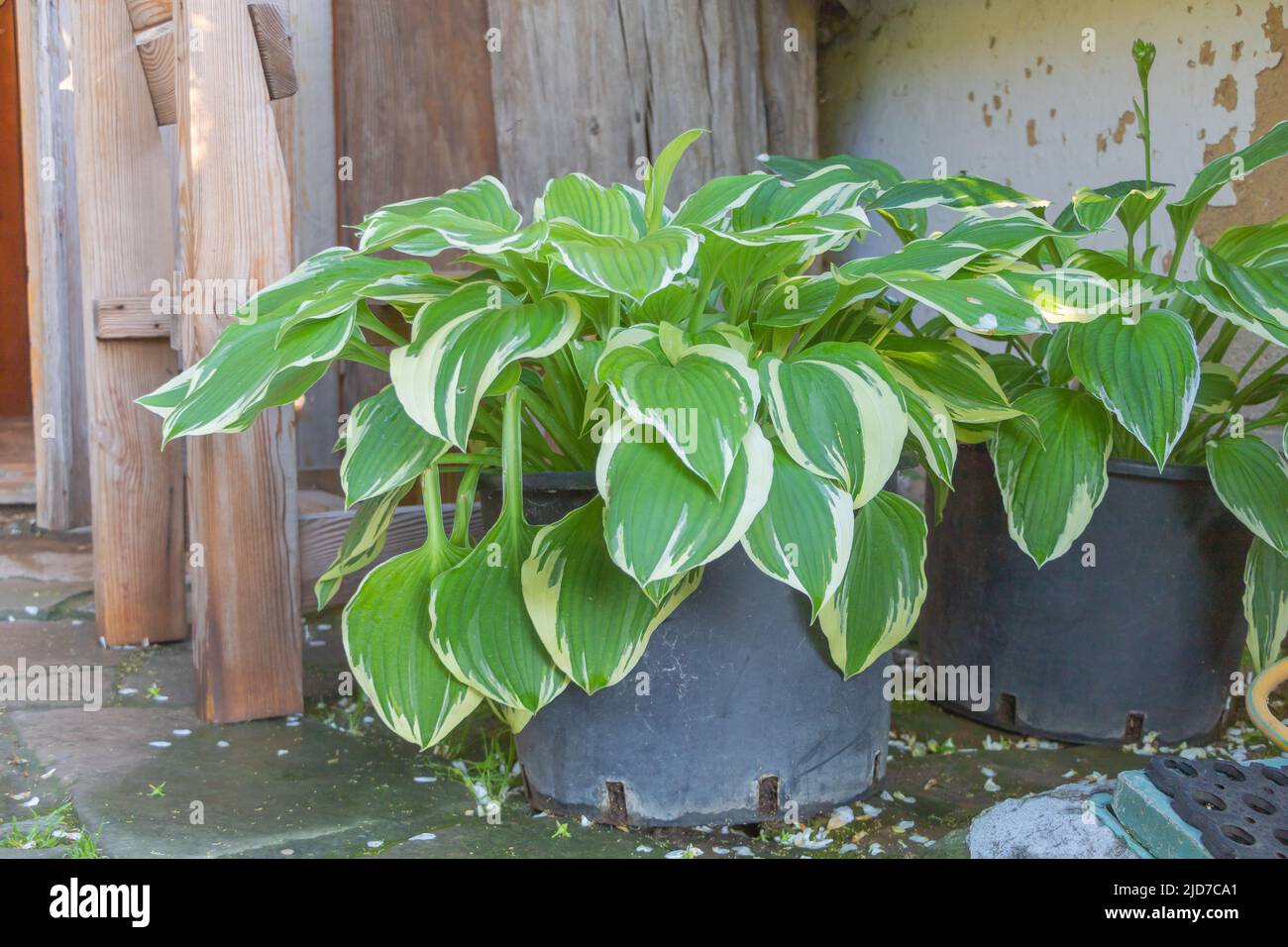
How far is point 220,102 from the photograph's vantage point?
1754mm

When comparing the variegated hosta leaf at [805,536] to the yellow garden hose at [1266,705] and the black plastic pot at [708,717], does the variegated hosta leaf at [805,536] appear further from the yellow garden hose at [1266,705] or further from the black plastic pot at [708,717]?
the yellow garden hose at [1266,705]

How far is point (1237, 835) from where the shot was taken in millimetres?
1107

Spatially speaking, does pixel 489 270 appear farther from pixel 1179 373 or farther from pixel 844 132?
pixel 844 132

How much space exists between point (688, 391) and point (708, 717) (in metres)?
0.42

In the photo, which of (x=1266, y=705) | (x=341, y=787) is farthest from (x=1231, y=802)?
(x=341, y=787)

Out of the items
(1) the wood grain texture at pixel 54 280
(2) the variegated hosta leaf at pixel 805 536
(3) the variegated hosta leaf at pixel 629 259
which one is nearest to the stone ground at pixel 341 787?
(2) the variegated hosta leaf at pixel 805 536

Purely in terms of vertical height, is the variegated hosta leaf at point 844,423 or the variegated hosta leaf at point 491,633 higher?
the variegated hosta leaf at point 844,423

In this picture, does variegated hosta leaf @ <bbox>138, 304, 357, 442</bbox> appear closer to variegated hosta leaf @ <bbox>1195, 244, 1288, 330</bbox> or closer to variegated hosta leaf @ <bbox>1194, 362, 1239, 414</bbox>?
variegated hosta leaf @ <bbox>1195, 244, 1288, 330</bbox>

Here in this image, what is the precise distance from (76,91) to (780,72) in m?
1.34

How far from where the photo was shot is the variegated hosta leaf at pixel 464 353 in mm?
1182

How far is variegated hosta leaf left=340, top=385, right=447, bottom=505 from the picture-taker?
4.23 feet

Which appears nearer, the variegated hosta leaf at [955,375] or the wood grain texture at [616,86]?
the variegated hosta leaf at [955,375]

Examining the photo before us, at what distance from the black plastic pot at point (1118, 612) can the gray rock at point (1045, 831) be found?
36cm
